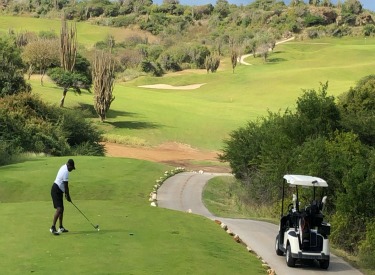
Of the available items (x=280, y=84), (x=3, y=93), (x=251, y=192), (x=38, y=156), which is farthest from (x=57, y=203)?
(x=280, y=84)

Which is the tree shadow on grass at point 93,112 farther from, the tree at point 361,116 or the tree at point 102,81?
the tree at point 361,116

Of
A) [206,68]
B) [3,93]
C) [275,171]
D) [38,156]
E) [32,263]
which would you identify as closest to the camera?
[32,263]

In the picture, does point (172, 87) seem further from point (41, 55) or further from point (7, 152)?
point (7, 152)

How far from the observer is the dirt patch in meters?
59.4

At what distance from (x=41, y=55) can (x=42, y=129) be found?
3761 centimetres

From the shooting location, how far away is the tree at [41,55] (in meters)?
88.4

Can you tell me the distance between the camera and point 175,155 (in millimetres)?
64062

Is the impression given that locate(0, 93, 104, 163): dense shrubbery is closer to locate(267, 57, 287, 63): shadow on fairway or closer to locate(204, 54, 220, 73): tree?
locate(204, 54, 220, 73): tree

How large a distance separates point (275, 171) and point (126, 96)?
201ft

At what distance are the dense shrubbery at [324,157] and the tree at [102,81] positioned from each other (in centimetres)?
2599

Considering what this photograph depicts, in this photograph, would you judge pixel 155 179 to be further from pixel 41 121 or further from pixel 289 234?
pixel 289 234

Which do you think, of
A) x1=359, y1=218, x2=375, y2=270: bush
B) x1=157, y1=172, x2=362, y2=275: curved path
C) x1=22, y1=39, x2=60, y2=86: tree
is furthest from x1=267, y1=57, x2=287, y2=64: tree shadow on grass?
x1=359, y1=218, x2=375, y2=270: bush

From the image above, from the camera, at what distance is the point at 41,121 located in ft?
185

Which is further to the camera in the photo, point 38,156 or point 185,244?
point 38,156
